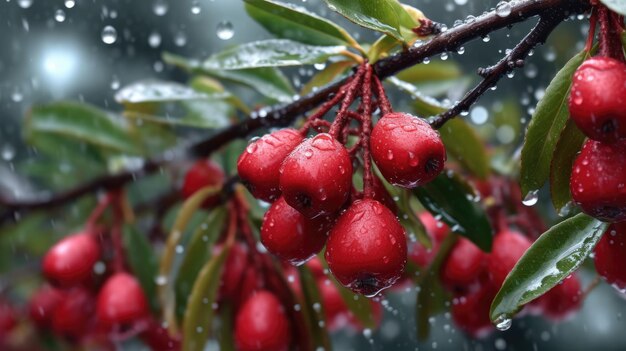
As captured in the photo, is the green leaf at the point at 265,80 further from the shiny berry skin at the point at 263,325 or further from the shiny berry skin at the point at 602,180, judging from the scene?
the shiny berry skin at the point at 602,180

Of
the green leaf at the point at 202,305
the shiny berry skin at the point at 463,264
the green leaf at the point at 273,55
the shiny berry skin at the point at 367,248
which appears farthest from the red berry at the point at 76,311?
the shiny berry skin at the point at 367,248

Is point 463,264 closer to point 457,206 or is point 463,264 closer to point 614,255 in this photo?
point 457,206

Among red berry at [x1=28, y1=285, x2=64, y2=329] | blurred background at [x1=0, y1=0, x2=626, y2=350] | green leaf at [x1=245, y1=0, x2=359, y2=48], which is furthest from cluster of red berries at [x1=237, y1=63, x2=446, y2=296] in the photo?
blurred background at [x1=0, y1=0, x2=626, y2=350]

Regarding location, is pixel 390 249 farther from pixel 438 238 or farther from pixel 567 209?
pixel 438 238

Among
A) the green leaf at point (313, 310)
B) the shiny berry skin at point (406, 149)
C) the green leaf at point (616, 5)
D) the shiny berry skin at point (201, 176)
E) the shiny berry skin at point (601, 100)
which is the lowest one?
the shiny berry skin at point (201, 176)

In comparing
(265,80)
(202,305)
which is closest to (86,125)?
(265,80)

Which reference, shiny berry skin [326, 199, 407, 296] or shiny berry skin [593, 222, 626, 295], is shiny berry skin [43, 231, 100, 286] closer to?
shiny berry skin [326, 199, 407, 296]

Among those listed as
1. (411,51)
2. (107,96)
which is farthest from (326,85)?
(107,96)

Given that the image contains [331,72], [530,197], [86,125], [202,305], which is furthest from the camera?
[86,125]
